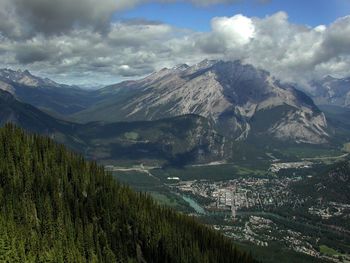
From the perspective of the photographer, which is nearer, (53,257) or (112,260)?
(53,257)

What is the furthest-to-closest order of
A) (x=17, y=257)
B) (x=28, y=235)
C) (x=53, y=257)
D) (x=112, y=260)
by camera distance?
1. (x=112, y=260)
2. (x=28, y=235)
3. (x=53, y=257)
4. (x=17, y=257)

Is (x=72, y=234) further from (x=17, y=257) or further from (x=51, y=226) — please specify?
(x=17, y=257)

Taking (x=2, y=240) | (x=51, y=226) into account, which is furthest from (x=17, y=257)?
(x=51, y=226)

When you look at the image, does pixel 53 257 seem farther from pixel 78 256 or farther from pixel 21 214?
pixel 21 214

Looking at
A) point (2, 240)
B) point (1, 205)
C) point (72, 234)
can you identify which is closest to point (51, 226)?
point (72, 234)

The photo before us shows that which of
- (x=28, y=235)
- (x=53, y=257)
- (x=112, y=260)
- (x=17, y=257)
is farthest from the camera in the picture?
(x=112, y=260)

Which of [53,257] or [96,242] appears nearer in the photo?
[53,257]

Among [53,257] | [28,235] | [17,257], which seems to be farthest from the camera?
[28,235]

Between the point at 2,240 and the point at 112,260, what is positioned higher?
the point at 2,240

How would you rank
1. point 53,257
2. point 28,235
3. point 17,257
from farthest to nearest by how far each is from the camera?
1. point 28,235
2. point 53,257
3. point 17,257
